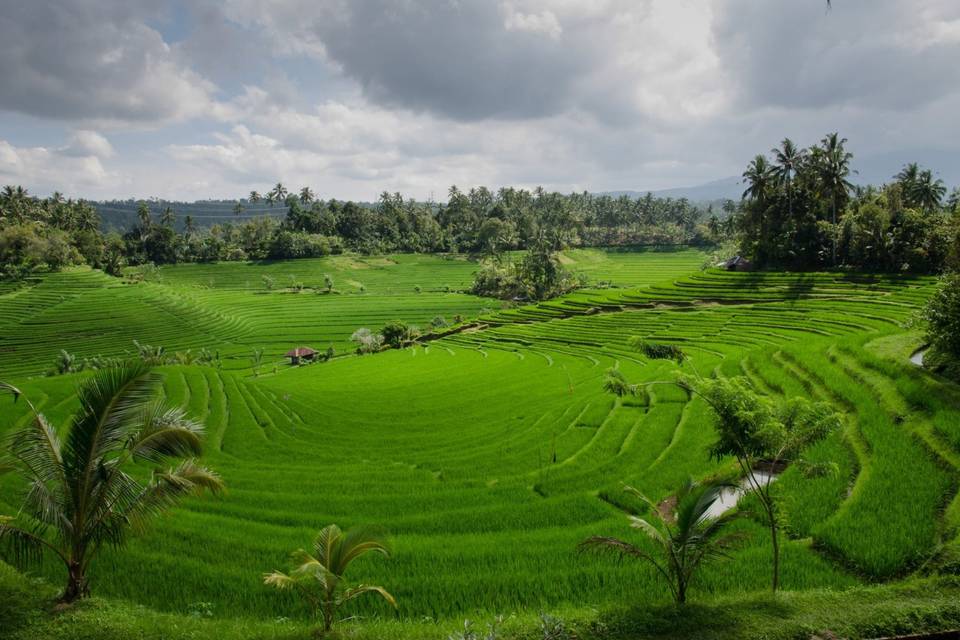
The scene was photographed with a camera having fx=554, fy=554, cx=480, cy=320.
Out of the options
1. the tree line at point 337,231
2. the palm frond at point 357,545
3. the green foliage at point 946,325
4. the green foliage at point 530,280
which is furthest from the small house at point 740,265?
the palm frond at point 357,545

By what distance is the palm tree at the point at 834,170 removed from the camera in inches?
2301

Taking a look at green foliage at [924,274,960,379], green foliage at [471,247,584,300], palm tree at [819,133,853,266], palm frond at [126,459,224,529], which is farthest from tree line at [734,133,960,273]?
palm frond at [126,459,224,529]

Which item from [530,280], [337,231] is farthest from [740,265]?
[337,231]

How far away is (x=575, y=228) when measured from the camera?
141 meters

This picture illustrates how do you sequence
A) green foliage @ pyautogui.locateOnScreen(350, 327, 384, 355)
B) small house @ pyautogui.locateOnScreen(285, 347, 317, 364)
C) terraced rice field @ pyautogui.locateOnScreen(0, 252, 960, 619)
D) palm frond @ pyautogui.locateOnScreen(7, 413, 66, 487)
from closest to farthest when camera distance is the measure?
palm frond @ pyautogui.locateOnScreen(7, 413, 66, 487) → terraced rice field @ pyautogui.locateOnScreen(0, 252, 960, 619) → small house @ pyautogui.locateOnScreen(285, 347, 317, 364) → green foliage @ pyautogui.locateOnScreen(350, 327, 384, 355)

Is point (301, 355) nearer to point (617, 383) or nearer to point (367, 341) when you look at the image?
point (367, 341)

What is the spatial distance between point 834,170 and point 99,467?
69.0m

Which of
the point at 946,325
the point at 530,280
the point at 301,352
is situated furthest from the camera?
the point at 530,280

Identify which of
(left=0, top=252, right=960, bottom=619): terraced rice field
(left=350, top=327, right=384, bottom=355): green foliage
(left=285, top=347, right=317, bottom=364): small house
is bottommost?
(left=285, top=347, right=317, bottom=364): small house

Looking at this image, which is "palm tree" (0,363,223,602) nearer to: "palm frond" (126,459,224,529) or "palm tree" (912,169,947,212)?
"palm frond" (126,459,224,529)

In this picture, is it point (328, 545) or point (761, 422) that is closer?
point (328, 545)

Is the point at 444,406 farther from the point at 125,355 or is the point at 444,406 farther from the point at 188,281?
the point at 188,281

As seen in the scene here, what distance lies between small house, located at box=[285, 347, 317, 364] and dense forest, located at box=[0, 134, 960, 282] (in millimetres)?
41734

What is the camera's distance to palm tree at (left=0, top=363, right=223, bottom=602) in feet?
27.9
